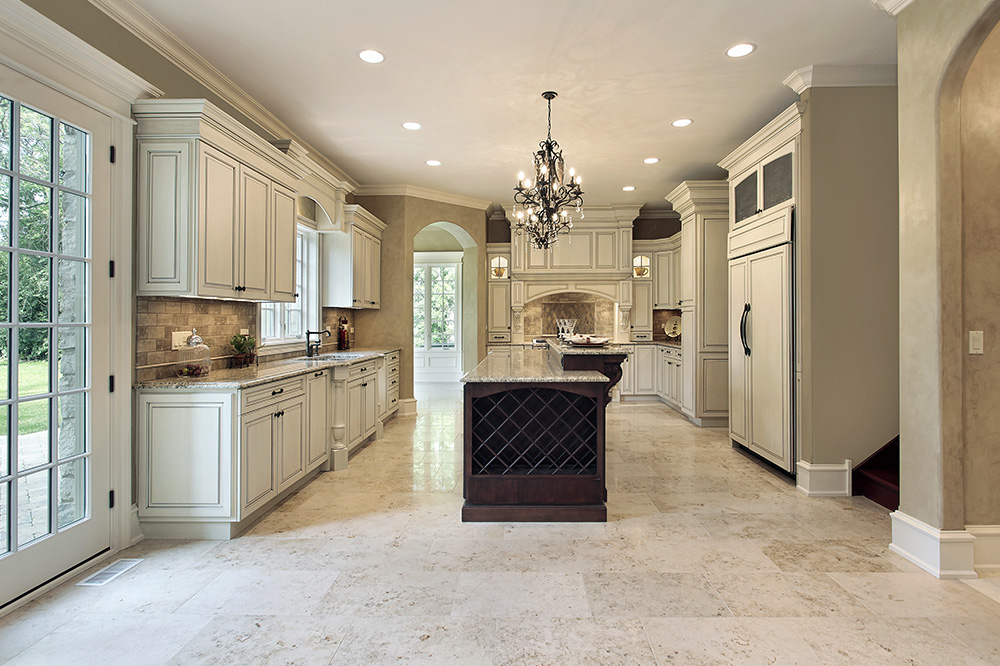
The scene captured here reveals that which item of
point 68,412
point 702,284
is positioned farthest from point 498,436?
point 702,284

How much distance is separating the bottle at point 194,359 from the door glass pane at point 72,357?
69 centimetres

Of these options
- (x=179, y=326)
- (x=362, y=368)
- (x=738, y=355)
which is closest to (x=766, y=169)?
(x=738, y=355)

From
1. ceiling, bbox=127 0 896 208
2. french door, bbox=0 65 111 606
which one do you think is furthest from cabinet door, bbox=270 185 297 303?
french door, bbox=0 65 111 606

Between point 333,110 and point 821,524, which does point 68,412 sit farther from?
point 821,524

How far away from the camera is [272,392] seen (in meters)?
3.41

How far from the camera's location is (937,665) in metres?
1.89

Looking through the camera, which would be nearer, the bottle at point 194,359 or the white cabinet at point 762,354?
the bottle at point 194,359

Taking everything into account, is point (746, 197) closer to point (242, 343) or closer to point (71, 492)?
point (242, 343)

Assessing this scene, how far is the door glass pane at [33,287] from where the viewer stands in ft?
7.62

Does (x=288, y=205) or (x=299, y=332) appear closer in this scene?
(x=288, y=205)

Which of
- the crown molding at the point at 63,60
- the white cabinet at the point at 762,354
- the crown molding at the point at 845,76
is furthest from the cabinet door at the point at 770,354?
the crown molding at the point at 63,60

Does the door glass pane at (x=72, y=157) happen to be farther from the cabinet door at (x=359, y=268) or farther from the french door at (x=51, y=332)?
the cabinet door at (x=359, y=268)

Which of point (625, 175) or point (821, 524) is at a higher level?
point (625, 175)

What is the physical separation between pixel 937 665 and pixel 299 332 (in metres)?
5.14
